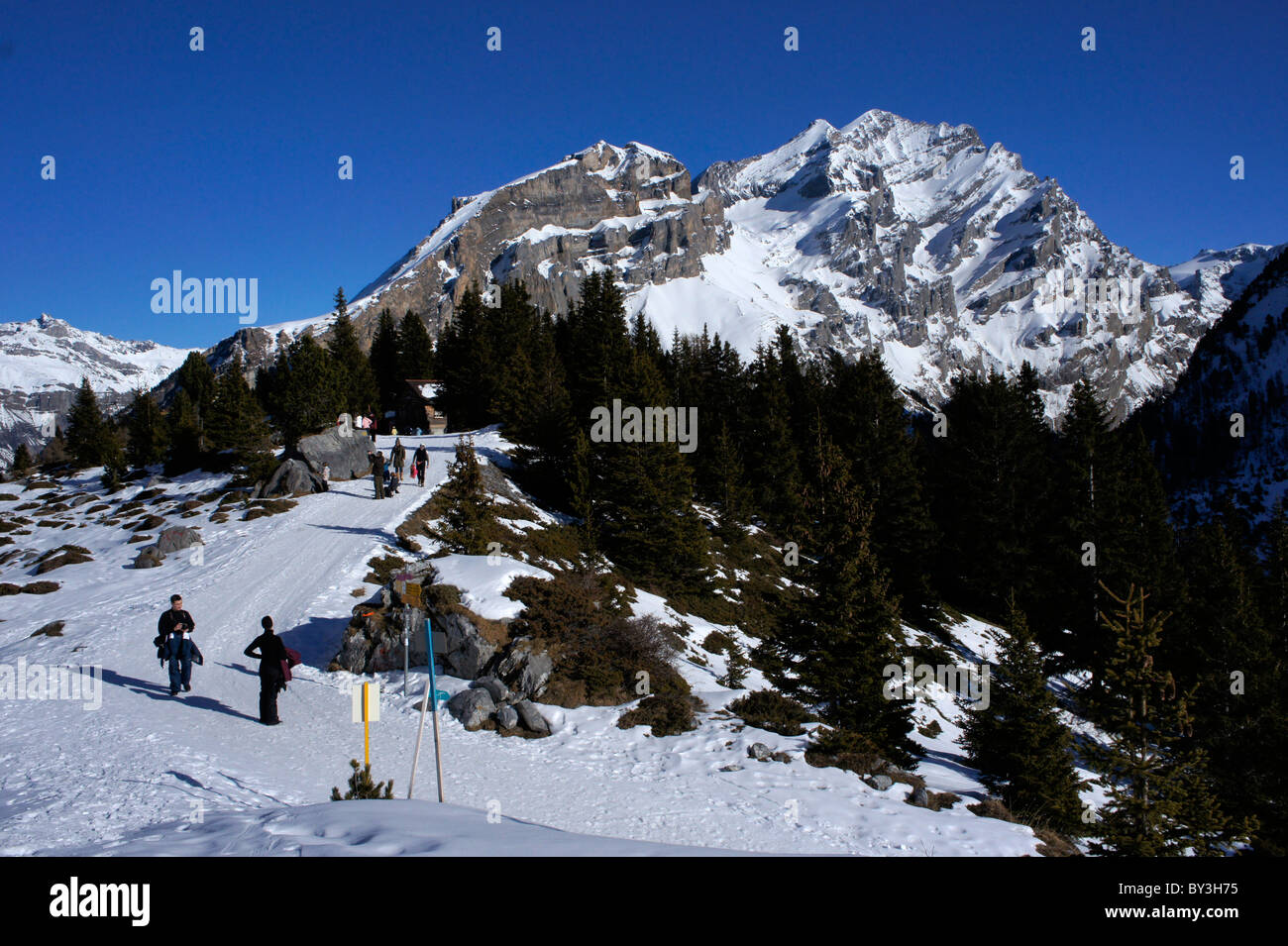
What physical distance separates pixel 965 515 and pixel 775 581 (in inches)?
555

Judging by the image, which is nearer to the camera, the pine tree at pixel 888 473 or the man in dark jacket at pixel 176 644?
the man in dark jacket at pixel 176 644

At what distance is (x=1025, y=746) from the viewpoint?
14.1 meters

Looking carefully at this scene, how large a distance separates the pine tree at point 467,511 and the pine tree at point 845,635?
10.1m

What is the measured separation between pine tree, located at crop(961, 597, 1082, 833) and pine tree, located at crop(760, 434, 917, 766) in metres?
1.76

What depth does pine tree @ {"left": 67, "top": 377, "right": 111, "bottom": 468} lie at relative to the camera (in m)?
57.0

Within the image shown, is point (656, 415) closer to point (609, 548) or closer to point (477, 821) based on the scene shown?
point (609, 548)

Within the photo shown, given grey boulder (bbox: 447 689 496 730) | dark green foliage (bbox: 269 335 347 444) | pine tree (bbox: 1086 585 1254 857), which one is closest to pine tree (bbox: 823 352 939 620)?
pine tree (bbox: 1086 585 1254 857)

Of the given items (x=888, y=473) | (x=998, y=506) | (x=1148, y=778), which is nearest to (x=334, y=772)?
(x=1148, y=778)

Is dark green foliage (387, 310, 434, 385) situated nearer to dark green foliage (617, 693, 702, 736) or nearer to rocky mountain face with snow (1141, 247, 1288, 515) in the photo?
dark green foliage (617, 693, 702, 736)

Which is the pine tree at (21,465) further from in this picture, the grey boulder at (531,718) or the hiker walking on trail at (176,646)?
the grey boulder at (531,718)

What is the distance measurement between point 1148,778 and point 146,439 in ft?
216

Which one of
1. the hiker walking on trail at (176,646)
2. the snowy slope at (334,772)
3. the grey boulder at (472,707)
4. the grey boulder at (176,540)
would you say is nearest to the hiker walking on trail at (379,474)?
the grey boulder at (176,540)

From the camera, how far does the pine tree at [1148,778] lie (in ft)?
33.9

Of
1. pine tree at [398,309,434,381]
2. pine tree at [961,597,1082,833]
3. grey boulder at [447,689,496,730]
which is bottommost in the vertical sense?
pine tree at [961,597,1082,833]
